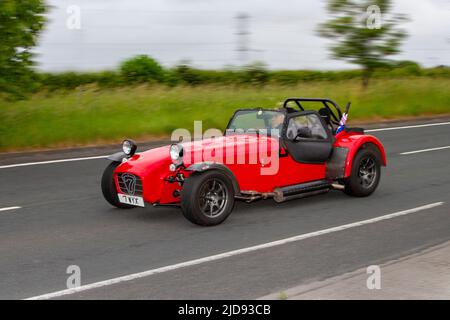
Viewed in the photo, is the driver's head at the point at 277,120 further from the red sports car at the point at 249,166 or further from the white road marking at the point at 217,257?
the white road marking at the point at 217,257

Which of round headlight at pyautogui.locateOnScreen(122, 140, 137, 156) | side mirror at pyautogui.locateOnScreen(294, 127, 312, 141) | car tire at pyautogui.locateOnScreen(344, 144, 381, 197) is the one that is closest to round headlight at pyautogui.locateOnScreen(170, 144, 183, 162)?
round headlight at pyautogui.locateOnScreen(122, 140, 137, 156)

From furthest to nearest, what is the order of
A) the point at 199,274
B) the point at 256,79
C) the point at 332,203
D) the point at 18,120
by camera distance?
the point at 256,79
the point at 18,120
the point at 332,203
the point at 199,274

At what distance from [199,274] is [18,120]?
1149 cm

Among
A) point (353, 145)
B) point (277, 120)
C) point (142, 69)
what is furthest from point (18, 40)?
point (142, 69)

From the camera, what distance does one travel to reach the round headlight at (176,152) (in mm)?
8781

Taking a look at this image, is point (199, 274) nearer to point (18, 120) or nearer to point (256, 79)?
point (18, 120)

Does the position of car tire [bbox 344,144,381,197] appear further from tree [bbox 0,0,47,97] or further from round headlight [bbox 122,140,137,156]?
tree [bbox 0,0,47,97]

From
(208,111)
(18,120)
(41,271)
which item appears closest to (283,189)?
(41,271)

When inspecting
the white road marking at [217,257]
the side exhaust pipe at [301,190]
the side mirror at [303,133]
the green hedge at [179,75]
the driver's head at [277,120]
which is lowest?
the white road marking at [217,257]

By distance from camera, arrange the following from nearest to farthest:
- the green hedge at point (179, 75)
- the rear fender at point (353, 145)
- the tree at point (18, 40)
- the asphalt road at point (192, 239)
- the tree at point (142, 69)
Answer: the asphalt road at point (192, 239), the rear fender at point (353, 145), the tree at point (18, 40), the green hedge at point (179, 75), the tree at point (142, 69)

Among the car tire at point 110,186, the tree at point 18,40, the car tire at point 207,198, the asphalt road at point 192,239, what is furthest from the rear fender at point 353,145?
the tree at point 18,40

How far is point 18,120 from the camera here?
55.9 ft

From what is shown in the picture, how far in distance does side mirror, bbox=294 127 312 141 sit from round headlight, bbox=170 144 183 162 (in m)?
2.01

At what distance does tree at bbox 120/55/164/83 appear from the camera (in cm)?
3491
